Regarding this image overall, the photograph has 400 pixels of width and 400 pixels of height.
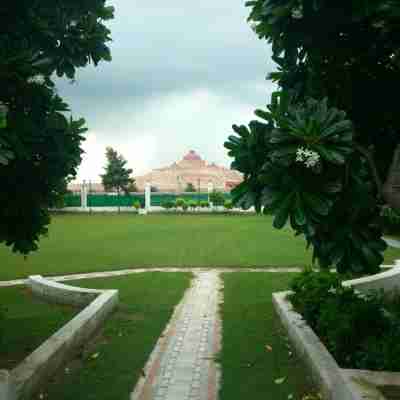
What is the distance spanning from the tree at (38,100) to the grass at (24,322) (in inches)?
48.2

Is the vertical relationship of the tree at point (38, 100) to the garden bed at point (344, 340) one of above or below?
above

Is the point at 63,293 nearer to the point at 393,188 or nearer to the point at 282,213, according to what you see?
the point at 282,213

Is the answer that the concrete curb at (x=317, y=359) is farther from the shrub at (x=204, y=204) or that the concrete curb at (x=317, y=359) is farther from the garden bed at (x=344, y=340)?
the shrub at (x=204, y=204)

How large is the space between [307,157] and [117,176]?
162 ft

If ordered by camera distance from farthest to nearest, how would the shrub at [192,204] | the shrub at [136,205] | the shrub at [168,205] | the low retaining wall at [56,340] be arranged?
the shrub at [136,205], the shrub at [192,204], the shrub at [168,205], the low retaining wall at [56,340]

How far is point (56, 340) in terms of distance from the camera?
229 inches

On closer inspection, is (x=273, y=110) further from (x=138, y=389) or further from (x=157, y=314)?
(x=157, y=314)

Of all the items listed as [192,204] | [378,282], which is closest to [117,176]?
[192,204]

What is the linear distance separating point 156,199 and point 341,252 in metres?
47.7

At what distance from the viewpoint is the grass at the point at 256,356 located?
5102 mm

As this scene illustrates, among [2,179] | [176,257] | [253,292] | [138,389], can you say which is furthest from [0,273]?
[138,389]

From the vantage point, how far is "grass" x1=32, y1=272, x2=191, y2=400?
17.0ft

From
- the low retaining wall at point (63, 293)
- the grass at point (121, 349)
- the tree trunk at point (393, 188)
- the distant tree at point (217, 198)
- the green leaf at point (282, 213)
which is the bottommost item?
the grass at point (121, 349)

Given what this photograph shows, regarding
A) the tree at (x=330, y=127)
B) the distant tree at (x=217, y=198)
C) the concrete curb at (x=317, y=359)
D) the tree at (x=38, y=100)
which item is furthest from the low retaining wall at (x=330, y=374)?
the distant tree at (x=217, y=198)
